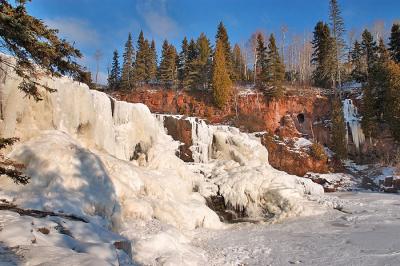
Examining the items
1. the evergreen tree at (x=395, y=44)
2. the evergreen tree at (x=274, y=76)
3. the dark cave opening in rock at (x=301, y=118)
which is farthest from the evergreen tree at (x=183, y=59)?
the evergreen tree at (x=395, y=44)

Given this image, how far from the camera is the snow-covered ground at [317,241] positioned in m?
11.5

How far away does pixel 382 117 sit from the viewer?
129ft

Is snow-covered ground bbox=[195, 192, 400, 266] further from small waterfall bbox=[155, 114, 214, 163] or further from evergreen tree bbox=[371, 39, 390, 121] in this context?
evergreen tree bbox=[371, 39, 390, 121]

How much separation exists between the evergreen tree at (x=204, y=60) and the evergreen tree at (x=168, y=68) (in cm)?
343

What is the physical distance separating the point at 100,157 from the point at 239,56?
180 ft

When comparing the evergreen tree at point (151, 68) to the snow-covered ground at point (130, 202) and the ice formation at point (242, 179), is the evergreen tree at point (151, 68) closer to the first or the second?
the ice formation at point (242, 179)

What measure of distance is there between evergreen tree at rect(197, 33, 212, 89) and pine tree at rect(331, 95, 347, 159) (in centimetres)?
1670

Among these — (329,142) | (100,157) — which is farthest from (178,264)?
(329,142)

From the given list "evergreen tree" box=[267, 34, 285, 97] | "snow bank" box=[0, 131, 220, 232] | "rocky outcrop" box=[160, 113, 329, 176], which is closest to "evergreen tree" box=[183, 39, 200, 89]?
"evergreen tree" box=[267, 34, 285, 97]

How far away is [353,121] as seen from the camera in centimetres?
4028

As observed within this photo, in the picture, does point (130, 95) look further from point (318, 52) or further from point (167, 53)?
point (318, 52)

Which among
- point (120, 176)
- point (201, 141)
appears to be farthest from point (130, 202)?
point (201, 141)

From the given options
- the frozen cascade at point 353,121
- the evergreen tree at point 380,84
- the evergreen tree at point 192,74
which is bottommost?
the frozen cascade at point 353,121

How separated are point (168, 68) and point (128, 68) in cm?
626
